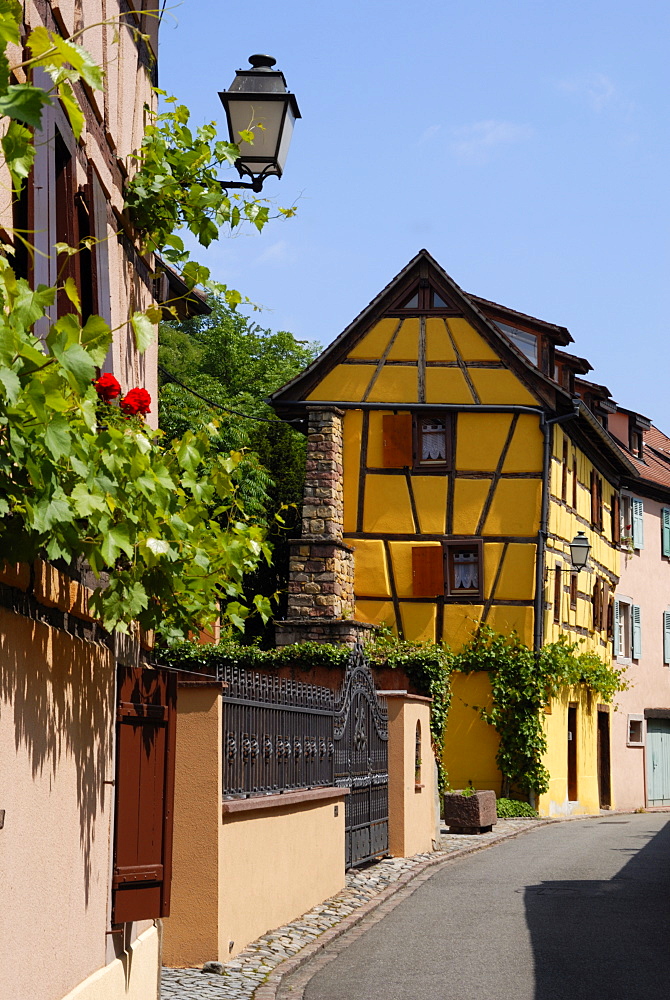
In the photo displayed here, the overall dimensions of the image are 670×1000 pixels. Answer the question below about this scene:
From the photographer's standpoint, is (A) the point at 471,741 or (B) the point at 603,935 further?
(A) the point at 471,741

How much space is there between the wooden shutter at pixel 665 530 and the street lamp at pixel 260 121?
31.3 metres

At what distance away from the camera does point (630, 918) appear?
1123cm

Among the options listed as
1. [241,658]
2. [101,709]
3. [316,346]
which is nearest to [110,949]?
[101,709]

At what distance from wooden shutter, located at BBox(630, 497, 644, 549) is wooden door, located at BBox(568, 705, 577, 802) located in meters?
8.75

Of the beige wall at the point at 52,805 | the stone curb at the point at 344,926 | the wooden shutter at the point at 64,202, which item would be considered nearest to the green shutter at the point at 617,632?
the stone curb at the point at 344,926

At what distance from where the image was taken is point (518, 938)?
9953 mm

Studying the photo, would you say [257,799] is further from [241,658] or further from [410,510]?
[410,510]

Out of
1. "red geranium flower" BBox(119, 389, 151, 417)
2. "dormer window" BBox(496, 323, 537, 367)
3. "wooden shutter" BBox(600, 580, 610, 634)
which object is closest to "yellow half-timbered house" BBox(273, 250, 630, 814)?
"dormer window" BBox(496, 323, 537, 367)

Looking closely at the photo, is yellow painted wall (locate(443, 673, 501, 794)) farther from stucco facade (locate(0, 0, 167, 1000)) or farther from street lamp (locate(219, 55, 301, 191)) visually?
street lamp (locate(219, 55, 301, 191))

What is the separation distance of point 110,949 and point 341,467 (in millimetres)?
19359

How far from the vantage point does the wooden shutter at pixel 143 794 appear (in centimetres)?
666

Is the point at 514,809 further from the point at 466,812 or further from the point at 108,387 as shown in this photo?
the point at 108,387

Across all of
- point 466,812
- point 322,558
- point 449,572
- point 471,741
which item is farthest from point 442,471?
point 466,812

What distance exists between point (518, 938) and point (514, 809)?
1432 centimetres
